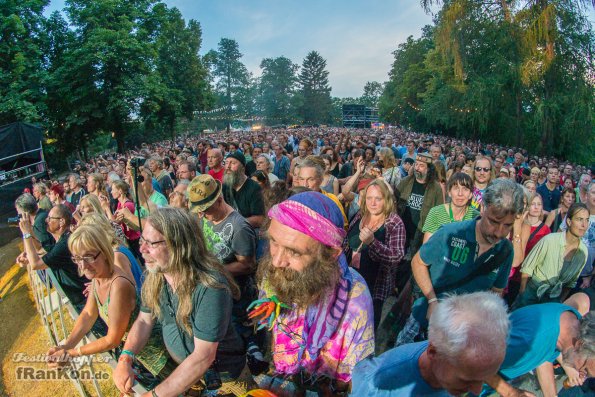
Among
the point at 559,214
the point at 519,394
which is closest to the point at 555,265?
the point at 519,394

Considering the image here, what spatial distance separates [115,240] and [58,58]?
77.1 ft

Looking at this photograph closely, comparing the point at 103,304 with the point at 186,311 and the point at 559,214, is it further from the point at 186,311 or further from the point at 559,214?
the point at 559,214

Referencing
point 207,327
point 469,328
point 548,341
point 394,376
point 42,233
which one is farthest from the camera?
point 42,233

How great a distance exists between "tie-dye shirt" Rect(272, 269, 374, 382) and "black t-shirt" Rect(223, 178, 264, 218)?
2312 millimetres

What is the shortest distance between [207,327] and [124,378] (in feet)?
1.76

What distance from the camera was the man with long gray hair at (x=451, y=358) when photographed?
46.3 inches

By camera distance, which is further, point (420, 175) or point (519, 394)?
point (420, 175)

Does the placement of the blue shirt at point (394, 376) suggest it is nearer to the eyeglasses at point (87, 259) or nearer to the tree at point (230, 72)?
the eyeglasses at point (87, 259)

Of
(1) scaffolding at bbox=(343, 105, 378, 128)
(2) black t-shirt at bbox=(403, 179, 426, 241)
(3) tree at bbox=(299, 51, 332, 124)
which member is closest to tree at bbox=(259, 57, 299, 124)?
(3) tree at bbox=(299, 51, 332, 124)

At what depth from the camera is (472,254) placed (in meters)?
2.20

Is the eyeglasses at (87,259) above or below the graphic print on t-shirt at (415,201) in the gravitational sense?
above

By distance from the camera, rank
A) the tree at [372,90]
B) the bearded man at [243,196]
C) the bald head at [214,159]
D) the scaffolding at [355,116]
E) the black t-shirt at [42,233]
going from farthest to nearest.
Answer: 1. the tree at [372,90]
2. the scaffolding at [355,116]
3. the bald head at [214,159]
4. the black t-shirt at [42,233]
5. the bearded man at [243,196]

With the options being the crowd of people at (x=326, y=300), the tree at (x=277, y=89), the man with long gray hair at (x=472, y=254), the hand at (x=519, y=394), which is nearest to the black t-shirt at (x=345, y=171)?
the crowd of people at (x=326, y=300)

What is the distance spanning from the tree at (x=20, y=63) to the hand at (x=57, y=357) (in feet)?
62.8
